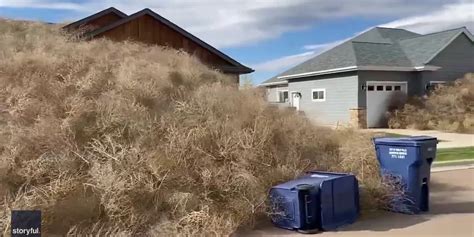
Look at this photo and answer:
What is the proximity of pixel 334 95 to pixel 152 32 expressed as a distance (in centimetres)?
1410

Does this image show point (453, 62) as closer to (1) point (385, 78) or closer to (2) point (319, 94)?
(1) point (385, 78)

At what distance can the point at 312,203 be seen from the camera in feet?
23.7

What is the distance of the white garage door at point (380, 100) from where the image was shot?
27.3 m

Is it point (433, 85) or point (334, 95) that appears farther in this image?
point (334, 95)

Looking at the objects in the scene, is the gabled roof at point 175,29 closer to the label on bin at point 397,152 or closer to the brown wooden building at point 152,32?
the brown wooden building at point 152,32

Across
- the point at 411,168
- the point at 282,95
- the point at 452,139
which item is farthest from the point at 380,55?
the point at 411,168

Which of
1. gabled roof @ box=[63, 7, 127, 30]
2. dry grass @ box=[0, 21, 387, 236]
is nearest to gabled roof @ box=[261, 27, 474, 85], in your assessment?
gabled roof @ box=[63, 7, 127, 30]

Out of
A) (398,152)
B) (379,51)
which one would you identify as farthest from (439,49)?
(398,152)

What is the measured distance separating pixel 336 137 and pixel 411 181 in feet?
8.44

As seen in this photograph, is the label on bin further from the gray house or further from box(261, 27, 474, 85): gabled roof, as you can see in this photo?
box(261, 27, 474, 85): gabled roof

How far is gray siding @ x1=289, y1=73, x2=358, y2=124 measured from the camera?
27669 millimetres

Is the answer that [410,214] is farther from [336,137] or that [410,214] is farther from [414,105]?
[414,105]

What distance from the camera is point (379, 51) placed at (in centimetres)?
2986

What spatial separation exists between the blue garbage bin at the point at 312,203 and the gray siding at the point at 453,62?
73.4 feet
